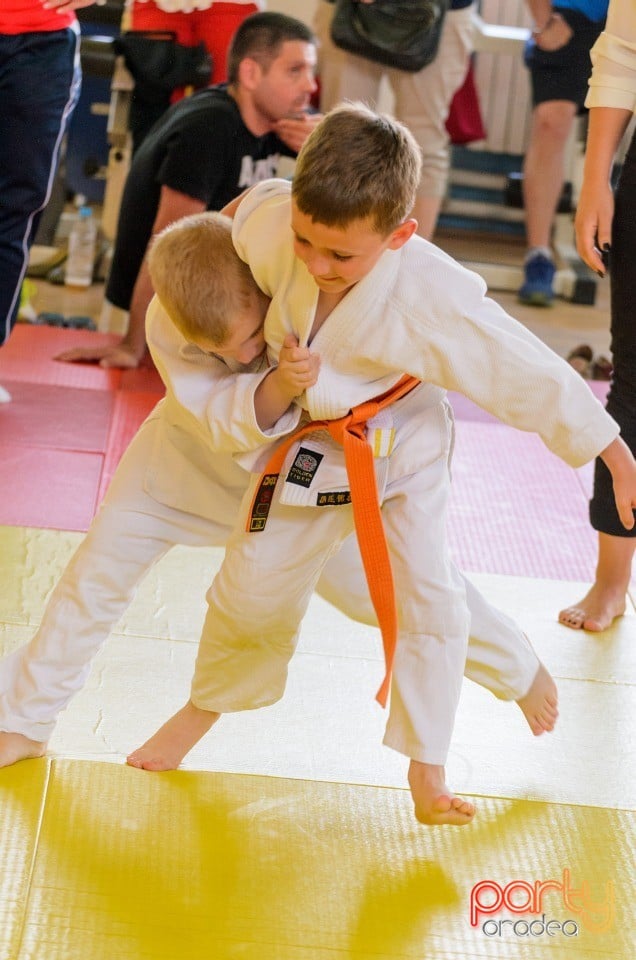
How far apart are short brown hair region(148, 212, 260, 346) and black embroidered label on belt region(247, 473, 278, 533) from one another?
0.22m

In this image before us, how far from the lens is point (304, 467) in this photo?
1730 millimetres

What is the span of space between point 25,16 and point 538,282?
3.01 m

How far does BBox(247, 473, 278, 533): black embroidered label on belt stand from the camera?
5.68ft

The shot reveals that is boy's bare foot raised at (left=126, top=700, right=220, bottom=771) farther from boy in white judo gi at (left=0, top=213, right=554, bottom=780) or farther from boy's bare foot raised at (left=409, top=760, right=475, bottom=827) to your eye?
boy's bare foot raised at (left=409, top=760, right=475, bottom=827)

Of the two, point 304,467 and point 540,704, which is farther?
point 540,704

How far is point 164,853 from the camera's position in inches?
66.1

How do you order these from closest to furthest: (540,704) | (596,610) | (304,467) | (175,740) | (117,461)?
(304,467) < (175,740) < (540,704) < (596,610) < (117,461)

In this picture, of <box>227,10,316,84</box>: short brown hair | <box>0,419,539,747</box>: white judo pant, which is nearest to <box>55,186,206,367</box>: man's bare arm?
<box>227,10,316,84</box>: short brown hair

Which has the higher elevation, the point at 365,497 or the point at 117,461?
the point at 365,497

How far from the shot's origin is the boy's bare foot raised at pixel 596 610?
2.51 metres

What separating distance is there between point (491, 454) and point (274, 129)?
48.6 inches

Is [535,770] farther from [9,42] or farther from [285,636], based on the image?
[9,42]
